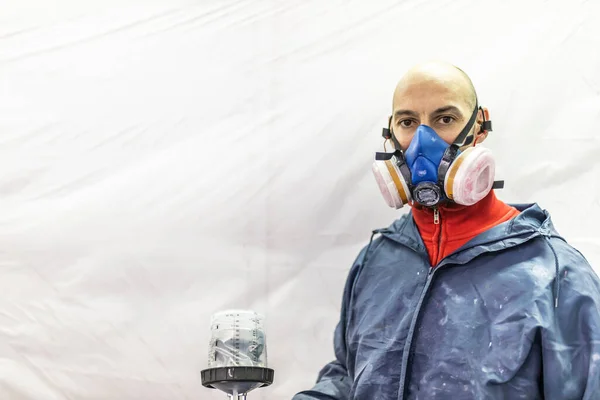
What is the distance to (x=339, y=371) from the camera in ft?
7.80

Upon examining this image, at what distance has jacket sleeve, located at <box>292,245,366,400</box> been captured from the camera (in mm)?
2291

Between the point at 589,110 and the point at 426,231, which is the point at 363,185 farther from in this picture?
the point at 589,110

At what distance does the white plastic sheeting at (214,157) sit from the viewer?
8.41 ft

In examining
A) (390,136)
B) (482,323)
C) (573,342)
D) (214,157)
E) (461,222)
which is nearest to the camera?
(573,342)

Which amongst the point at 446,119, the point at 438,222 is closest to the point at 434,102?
the point at 446,119

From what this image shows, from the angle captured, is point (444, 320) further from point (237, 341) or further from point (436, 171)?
point (237, 341)

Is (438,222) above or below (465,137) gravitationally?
below

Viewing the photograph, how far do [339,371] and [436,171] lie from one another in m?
0.65

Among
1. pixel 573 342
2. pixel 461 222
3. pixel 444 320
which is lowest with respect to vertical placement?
pixel 573 342

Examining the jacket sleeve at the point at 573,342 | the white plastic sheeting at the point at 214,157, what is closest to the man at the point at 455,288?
the jacket sleeve at the point at 573,342

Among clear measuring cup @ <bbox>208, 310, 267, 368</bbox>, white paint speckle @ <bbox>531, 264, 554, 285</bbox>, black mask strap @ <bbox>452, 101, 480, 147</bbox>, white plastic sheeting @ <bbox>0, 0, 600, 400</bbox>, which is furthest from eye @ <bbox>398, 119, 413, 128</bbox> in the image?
clear measuring cup @ <bbox>208, 310, 267, 368</bbox>

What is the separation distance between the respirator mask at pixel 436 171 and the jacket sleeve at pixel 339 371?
12.4 inches

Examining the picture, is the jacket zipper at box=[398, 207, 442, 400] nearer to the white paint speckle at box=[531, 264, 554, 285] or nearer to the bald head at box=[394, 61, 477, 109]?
the white paint speckle at box=[531, 264, 554, 285]

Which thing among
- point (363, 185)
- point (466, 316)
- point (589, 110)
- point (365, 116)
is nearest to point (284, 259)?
point (363, 185)
